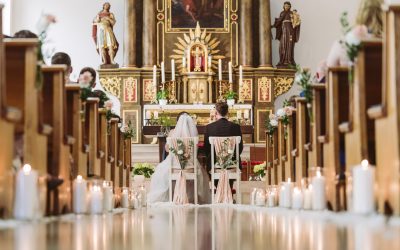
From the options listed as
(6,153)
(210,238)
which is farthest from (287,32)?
(210,238)

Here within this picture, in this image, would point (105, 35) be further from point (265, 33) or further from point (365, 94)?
point (365, 94)

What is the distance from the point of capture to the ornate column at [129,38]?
21.0 m

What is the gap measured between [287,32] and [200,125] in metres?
3.09

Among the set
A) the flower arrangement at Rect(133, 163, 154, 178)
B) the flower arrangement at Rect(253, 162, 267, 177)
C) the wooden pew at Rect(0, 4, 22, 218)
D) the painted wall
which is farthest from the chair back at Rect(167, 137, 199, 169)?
the painted wall

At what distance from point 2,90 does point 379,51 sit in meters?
2.67

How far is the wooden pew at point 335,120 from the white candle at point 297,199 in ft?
1.52

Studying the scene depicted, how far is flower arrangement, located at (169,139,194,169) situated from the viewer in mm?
13617

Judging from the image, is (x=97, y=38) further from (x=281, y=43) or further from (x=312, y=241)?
(x=312, y=241)

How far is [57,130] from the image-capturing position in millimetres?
7629

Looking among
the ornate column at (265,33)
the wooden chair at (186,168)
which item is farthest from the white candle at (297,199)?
the ornate column at (265,33)

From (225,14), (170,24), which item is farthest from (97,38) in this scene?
(225,14)

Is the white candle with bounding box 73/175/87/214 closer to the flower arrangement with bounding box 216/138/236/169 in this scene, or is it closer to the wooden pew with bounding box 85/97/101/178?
the wooden pew with bounding box 85/97/101/178

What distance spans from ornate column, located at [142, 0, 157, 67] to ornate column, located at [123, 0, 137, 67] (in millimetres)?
239

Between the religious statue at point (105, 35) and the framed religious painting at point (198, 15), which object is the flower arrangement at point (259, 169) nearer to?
the framed religious painting at point (198, 15)
